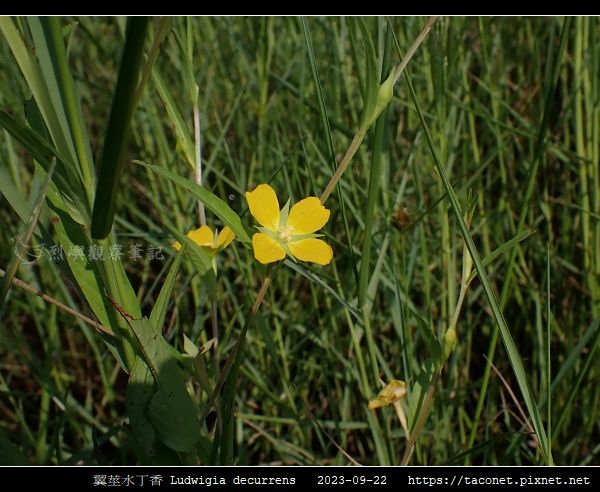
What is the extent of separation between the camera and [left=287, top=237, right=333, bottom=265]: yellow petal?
578mm

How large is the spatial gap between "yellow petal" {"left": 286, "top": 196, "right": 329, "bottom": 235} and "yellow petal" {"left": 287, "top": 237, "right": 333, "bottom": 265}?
12 mm

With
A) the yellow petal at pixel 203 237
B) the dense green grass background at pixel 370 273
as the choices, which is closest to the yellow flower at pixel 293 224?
the yellow petal at pixel 203 237

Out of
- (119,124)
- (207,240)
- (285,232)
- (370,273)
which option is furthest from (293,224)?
(370,273)

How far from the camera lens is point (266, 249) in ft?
1.79

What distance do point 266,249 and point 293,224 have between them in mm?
79

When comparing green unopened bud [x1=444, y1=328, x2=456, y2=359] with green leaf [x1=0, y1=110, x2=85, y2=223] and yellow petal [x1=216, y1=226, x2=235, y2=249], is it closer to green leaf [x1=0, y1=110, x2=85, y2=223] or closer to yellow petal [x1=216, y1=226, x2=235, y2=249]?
yellow petal [x1=216, y1=226, x2=235, y2=249]

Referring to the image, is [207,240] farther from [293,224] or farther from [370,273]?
[370,273]

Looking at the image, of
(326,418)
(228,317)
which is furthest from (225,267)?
(326,418)

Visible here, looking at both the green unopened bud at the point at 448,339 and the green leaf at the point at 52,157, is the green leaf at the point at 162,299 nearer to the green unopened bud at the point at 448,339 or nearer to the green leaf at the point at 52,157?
the green leaf at the point at 52,157

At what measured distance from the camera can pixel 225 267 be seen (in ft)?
3.99

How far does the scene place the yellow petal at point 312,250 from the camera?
578mm

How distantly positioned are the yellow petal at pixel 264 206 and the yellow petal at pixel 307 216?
0.02 meters
